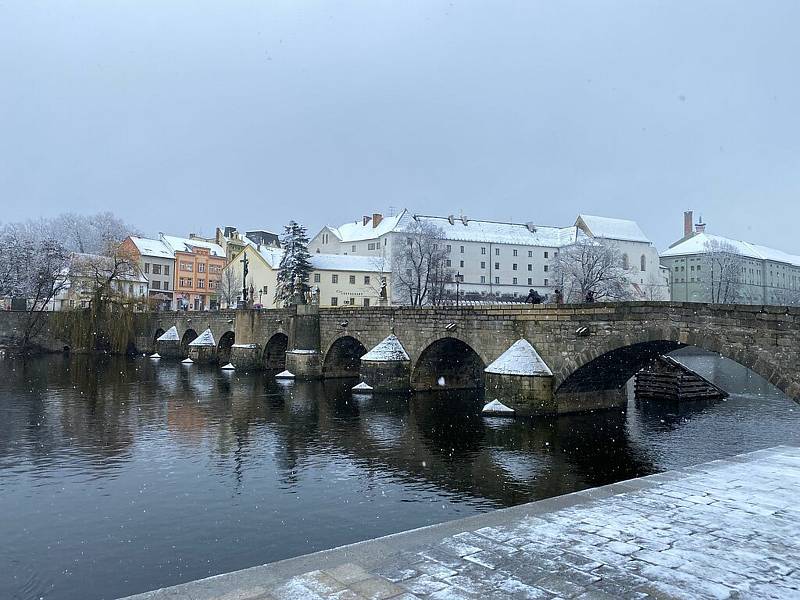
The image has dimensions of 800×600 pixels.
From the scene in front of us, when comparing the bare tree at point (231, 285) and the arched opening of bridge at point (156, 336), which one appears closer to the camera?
the arched opening of bridge at point (156, 336)

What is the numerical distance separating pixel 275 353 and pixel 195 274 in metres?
47.9

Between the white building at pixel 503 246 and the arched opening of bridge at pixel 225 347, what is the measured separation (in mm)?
29219

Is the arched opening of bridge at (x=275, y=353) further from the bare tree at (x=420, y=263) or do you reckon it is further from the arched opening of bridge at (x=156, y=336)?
the bare tree at (x=420, y=263)

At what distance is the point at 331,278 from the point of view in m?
67.3

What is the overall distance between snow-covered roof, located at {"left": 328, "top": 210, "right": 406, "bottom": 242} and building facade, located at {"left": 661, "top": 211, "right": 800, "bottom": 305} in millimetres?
40964

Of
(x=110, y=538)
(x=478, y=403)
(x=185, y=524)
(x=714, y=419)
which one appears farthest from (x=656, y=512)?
(x=478, y=403)

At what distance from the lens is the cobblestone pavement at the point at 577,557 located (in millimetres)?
5613

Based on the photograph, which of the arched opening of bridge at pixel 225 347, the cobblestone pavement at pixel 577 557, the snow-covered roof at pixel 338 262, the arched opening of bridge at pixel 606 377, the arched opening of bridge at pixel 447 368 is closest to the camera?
the cobblestone pavement at pixel 577 557

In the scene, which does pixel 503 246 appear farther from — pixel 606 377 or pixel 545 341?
pixel 545 341

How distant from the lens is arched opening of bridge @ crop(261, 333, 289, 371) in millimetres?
40416

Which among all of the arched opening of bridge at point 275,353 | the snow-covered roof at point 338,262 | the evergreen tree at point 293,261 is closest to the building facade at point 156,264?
the snow-covered roof at point 338,262

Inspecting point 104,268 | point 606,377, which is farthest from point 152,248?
point 606,377

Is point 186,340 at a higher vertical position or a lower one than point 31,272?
lower

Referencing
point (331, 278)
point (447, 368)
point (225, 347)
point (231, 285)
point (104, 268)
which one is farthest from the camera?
point (231, 285)
